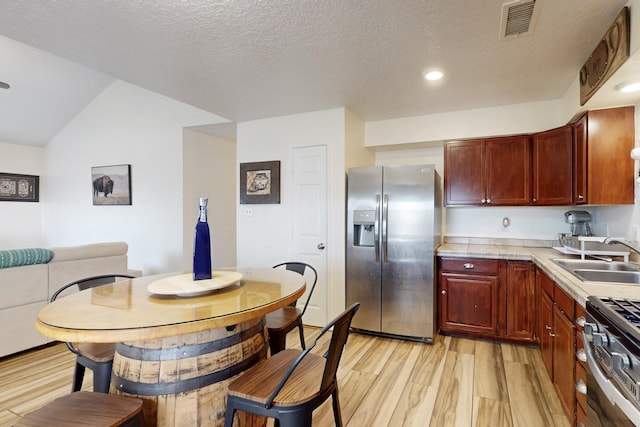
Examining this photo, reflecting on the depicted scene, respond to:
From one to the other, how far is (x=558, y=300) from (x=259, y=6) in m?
2.44

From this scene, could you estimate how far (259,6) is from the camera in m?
1.74

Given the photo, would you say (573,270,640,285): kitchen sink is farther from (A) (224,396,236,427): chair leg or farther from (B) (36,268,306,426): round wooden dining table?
(A) (224,396,236,427): chair leg

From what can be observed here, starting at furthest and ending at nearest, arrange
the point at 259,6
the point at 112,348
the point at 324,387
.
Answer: the point at 259,6 → the point at 112,348 → the point at 324,387

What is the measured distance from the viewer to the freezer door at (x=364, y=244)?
3.23 m

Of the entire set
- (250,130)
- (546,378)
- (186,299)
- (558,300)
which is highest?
(250,130)

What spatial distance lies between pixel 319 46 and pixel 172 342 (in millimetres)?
1935

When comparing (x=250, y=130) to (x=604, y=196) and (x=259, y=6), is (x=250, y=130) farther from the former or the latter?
(x=604, y=196)

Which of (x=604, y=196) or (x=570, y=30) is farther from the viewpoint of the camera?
(x=604, y=196)

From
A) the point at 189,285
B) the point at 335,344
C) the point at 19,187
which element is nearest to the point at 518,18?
the point at 335,344

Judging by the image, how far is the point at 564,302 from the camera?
6.06 feet

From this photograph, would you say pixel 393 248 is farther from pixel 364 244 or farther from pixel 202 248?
pixel 202 248

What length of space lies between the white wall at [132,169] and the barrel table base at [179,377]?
329cm

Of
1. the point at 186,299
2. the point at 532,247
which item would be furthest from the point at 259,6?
the point at 532,247

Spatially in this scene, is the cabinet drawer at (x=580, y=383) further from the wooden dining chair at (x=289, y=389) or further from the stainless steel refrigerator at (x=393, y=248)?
the stainless steel refrigerator at (x=393, y=248)
